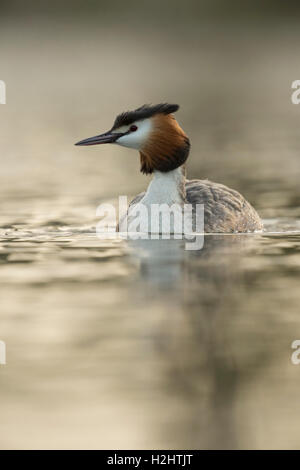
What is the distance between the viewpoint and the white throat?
969cm

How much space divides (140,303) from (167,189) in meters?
3.15

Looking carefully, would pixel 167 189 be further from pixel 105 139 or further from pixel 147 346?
pixel 147 346

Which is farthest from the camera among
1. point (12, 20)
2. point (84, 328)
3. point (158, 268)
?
point (12, 20)

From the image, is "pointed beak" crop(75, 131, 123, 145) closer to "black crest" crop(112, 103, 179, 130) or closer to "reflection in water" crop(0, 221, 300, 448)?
"black crest" crop(112, 103, 179, 130)

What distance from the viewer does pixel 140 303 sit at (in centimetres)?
664

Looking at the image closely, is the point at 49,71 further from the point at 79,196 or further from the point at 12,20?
the point at 79,196

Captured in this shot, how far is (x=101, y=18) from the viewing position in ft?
155

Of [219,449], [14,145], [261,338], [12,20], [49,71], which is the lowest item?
[219,449]

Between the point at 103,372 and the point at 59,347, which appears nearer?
the point at 103,372

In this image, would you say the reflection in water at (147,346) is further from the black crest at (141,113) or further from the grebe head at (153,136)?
the black crest at (141,113)

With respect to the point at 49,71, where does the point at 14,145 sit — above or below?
below

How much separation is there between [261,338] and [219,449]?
5.04ft

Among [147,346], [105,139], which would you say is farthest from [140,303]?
[105,139]

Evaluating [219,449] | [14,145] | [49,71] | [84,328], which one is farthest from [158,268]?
[49,71]
